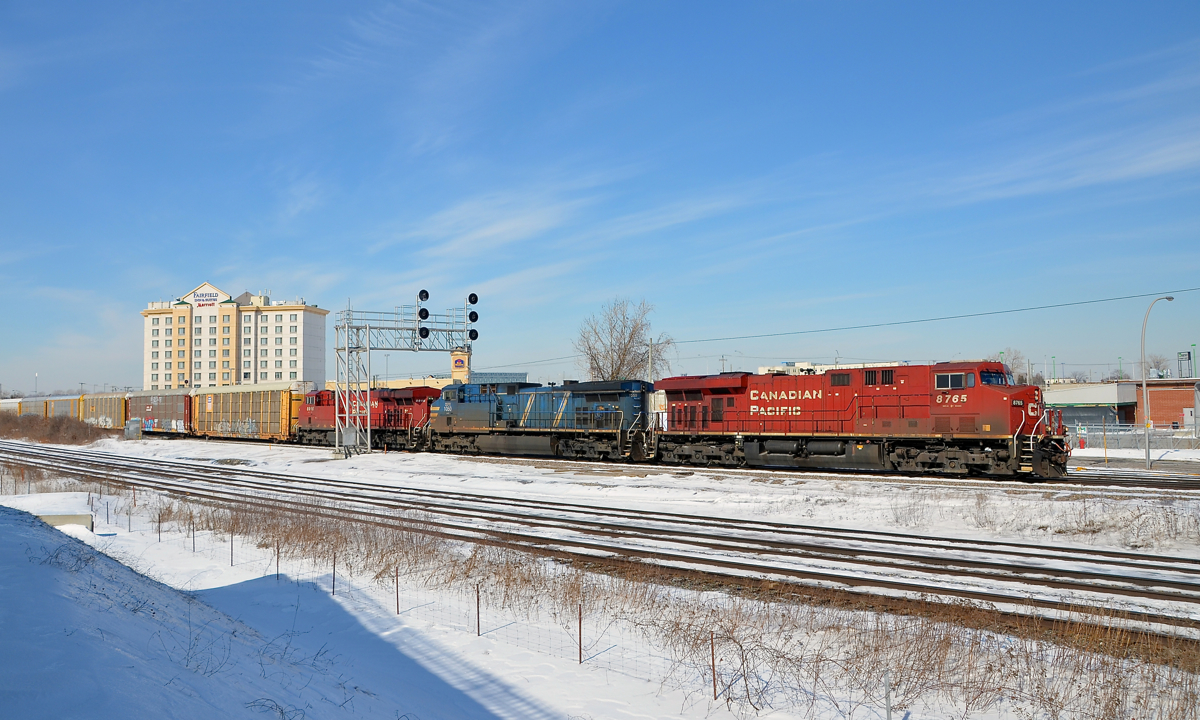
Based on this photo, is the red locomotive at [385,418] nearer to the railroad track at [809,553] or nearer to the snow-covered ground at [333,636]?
the railroad track at [809,553]

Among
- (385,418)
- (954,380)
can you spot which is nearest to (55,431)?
(385,418)

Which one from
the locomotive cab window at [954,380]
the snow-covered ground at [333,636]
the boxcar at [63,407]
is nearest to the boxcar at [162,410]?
the boxcar at [63,407]

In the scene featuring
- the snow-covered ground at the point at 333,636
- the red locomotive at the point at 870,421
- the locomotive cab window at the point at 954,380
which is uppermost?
the locomotive cab window at the point at 954,380

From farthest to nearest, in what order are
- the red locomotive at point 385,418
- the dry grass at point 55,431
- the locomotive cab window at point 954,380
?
the dry grass at point 55,431, the red locomotive at point 385,418, the locomotive cab window at point 954,380

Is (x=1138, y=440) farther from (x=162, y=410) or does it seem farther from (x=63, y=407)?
(x=63, y=407)

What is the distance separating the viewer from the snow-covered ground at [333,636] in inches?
198

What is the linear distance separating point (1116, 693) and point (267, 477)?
28184 millimetres

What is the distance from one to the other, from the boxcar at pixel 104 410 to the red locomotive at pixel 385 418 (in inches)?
958

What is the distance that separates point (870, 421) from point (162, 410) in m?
51.7

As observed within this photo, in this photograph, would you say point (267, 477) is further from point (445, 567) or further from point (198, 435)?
point (198, 435)

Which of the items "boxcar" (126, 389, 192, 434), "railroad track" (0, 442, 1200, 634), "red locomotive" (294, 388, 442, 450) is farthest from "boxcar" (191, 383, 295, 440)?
"railroad track" (0, 442, 1200, 634)

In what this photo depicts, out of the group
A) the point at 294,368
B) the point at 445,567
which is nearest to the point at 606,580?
the point at 445,567

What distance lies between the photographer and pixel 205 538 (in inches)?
634

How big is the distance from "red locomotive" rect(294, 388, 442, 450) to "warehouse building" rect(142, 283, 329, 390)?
83254mm
